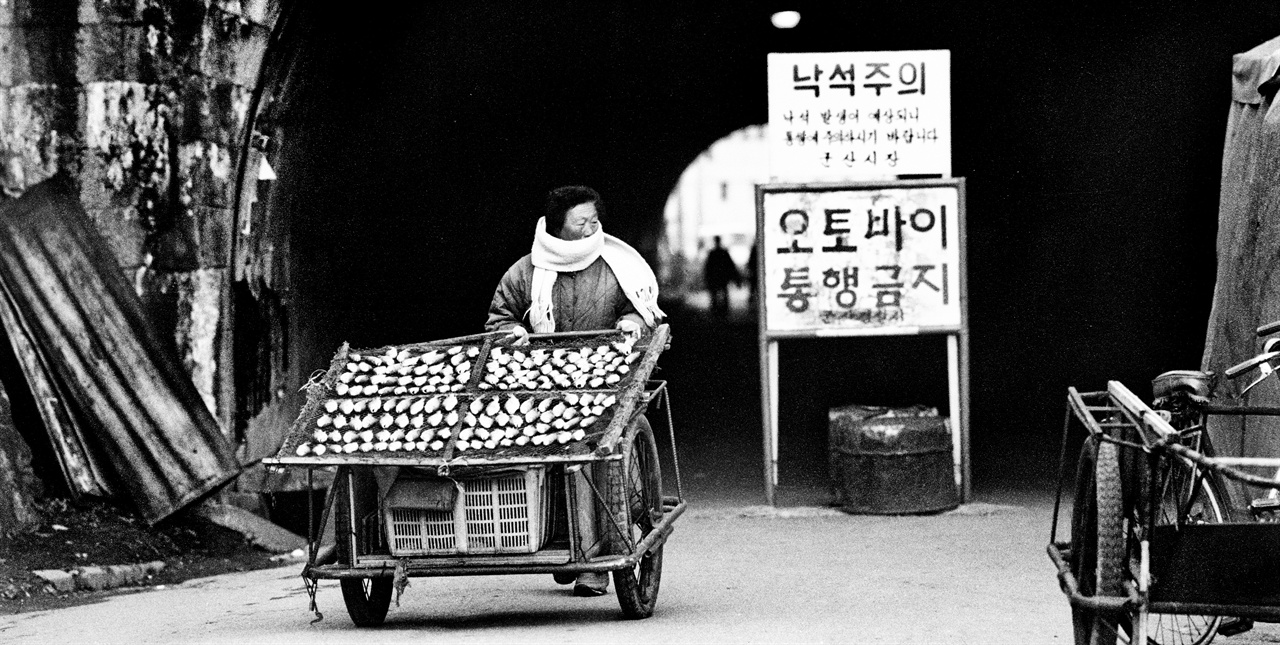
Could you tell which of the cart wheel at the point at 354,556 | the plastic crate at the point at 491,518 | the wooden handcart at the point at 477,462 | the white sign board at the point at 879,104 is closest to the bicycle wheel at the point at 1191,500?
the wooden handcart at the point at 477,462

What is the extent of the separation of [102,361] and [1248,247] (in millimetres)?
6207

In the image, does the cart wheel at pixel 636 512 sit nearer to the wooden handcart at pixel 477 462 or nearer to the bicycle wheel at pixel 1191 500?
the wooden handcart at pixel 477 462

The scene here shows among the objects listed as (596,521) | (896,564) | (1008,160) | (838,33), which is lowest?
(896,564)

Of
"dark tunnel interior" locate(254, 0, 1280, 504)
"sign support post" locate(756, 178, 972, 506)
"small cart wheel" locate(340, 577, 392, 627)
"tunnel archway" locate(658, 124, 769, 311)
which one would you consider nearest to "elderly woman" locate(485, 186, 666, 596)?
"small cart wheel" locate(340, 577, 392, 627)

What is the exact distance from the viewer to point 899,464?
1033 cm

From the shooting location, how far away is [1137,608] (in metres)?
4.51

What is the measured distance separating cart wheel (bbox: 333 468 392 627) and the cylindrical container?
4.17 meters

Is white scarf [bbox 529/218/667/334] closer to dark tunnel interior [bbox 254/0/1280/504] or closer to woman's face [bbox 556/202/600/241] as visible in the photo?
woman's face [bbox 556/202/600/241]

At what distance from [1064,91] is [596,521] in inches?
409

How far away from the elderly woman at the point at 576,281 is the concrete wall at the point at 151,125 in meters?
2.97

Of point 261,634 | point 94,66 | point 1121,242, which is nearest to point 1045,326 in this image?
point 1121,242

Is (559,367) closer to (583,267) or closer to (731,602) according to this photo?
(583,267)

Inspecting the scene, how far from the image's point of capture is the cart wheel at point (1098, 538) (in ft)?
15.6

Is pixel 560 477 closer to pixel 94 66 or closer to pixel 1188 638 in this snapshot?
pixel 1188 638
